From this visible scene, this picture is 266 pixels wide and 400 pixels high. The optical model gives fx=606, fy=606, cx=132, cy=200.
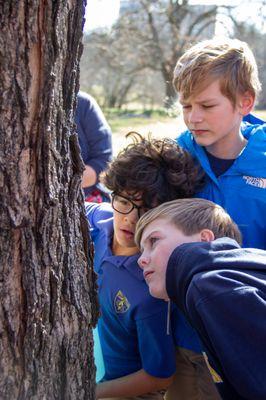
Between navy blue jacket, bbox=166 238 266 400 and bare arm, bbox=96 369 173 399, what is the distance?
61 cm

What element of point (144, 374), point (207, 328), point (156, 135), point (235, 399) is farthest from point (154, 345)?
point (156, 135)

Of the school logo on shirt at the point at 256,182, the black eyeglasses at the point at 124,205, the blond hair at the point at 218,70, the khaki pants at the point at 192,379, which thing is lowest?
the khaki pants at the point at 192,379

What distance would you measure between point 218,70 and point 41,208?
1047 mm

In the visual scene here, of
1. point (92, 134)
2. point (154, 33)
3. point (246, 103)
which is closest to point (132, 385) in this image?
point (246, 103)

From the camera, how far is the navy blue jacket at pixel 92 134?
3.52 metres

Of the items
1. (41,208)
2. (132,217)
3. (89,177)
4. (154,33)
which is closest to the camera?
(41,208)

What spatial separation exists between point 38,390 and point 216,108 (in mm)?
1198

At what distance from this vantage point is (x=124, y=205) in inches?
88.0

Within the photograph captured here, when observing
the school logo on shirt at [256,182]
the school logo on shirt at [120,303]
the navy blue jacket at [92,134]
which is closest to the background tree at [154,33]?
the navy blue jacket at [92,134]

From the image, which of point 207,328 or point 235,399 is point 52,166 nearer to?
point 207,328

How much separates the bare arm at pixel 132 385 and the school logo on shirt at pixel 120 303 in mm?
220

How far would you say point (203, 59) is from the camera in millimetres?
2277

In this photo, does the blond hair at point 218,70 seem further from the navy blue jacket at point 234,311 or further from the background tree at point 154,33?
the background tree at point 154,33

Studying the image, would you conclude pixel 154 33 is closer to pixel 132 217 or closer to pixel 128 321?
pixel 132 217
